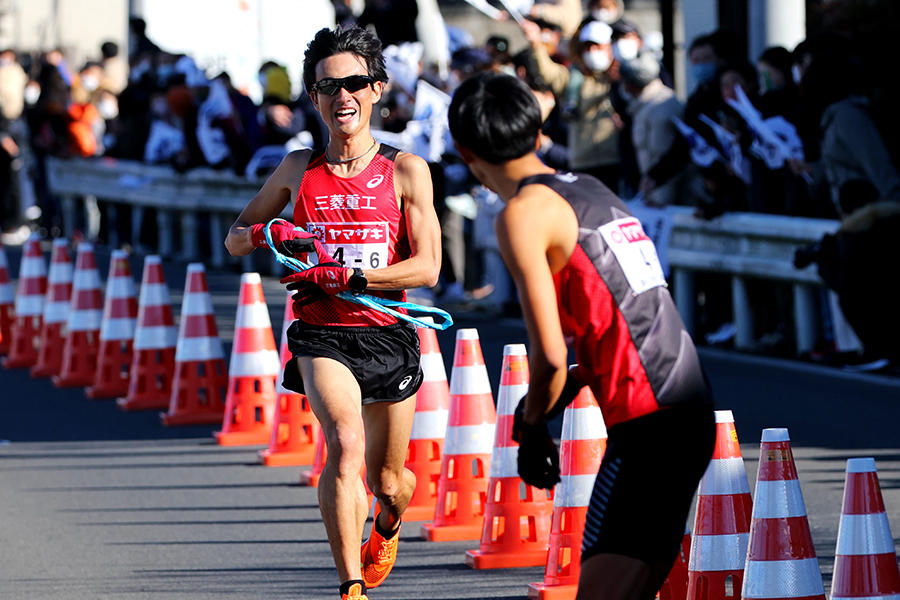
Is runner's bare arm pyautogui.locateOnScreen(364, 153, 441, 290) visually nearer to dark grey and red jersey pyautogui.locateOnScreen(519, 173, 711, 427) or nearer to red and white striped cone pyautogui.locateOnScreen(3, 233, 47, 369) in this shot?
dark grey and red jersey pyautogui.locateOnScreen(519, 173, 711, 427)

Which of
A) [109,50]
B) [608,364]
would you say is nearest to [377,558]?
[608,364]

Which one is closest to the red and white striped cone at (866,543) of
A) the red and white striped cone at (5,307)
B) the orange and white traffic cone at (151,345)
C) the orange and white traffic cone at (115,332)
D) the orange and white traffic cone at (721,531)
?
the orange and white traffic cone at (721,531)

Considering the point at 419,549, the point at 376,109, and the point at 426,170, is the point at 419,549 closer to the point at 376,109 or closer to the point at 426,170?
the point at 426,170

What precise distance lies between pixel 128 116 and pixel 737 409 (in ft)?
51.9

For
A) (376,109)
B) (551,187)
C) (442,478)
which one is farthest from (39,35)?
(551,187)

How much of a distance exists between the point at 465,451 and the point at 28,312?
8.10 metres

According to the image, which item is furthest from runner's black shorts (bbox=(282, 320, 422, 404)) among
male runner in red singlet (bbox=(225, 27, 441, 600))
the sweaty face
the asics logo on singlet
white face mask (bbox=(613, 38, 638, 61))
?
white face mask (bbox=(613, 38, 638, 61))

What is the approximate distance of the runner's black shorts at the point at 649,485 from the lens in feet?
17.3

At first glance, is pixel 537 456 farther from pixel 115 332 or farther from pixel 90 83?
pixel 90 83

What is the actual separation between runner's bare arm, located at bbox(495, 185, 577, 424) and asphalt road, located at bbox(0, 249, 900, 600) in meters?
0.43

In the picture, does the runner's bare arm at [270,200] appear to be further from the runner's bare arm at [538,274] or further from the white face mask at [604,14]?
the white face mask at [604,14]

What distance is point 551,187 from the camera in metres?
5.34

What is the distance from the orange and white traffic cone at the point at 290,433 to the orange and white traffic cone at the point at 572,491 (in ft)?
12.3

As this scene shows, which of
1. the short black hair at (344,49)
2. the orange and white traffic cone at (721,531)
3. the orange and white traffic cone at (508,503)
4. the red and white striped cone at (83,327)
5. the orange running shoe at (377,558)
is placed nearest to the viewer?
the orange and white traffic cone at (721,531)
